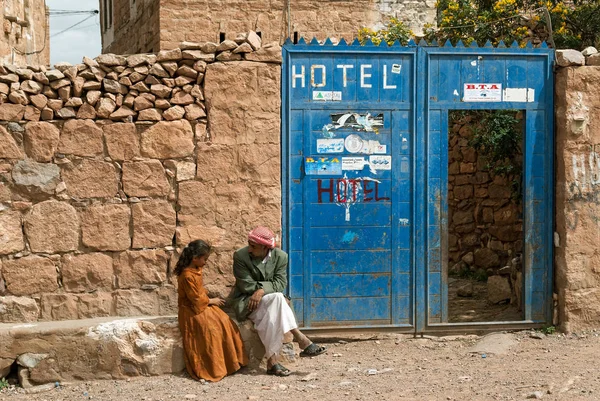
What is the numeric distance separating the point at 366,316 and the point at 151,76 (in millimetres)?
2457

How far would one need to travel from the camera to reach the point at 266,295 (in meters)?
5.59

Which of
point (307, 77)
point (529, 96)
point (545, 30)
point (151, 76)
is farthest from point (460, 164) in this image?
point (151, 76)

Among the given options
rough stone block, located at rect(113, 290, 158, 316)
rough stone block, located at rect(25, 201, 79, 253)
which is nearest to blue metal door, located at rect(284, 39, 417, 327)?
rough stone block, located at rect(113, 290, 158, 316)

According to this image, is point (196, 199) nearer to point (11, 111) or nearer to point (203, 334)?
point (203, 334)

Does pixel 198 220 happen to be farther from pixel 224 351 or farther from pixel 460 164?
pixel 460 164

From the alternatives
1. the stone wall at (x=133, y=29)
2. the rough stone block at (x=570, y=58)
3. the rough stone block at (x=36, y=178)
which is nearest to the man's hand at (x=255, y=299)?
the rough stone block at (x=36, y=178)

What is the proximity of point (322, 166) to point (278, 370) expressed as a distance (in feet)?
5.20

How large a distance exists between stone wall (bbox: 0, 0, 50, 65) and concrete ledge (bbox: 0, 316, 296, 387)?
20.6ft

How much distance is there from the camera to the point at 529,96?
6.29 meters

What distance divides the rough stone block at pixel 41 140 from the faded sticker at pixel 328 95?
1930 mm

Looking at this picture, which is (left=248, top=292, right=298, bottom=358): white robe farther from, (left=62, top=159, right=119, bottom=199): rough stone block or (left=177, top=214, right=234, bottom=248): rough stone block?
(left=62, top=159, right=119, bottom=199): rough stone block

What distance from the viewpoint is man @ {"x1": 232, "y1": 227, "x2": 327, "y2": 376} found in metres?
5.52

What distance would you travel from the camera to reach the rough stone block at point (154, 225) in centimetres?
587

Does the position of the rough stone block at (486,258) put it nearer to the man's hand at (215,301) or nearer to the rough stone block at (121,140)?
the man's hand at (215,301)
